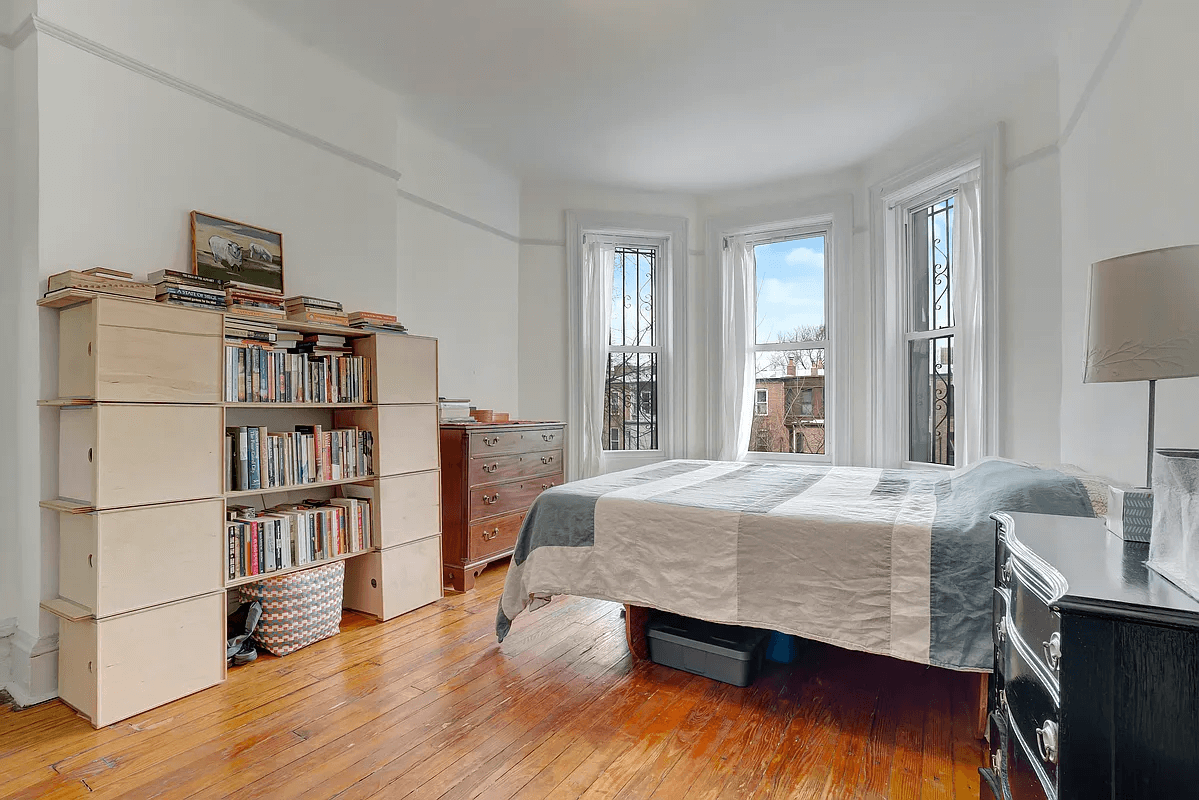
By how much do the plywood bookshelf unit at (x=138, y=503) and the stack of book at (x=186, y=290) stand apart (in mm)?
74

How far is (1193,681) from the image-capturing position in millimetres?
792

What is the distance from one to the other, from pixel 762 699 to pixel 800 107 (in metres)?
3.25

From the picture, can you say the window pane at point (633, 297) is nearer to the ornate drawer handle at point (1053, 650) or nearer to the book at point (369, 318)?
the book at point (369, 318)

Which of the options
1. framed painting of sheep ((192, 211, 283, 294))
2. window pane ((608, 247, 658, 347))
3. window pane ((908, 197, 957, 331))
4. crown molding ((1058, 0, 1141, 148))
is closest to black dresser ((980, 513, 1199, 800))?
crown molding ((1058, 0, 1141, 148))

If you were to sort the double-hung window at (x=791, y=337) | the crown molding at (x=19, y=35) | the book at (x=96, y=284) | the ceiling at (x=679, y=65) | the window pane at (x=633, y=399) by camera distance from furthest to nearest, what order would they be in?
the window pane at (x=633, y=399) < the double-hung window at (x=791, y=337) < the ceiling at (x=679, y=65) < the crown molding at (x=19, y=35) < the book at (x=96, y=284)

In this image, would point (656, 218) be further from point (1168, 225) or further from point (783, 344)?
point (1168, 225)

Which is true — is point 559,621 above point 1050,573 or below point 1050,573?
below

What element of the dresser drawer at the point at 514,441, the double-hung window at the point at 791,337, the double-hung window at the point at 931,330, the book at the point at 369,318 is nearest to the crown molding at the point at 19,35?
the book at the point at 369,318

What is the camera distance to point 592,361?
4.93 m

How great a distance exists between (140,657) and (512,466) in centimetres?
206

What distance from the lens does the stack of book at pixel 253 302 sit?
8.23ft

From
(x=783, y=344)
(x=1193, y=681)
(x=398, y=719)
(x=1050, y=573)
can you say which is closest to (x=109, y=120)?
(x=398, y=719)

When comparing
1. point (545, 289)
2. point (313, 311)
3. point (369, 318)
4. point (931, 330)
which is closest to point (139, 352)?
point (313, 311)

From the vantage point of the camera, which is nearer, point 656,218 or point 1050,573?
point 1050,573
